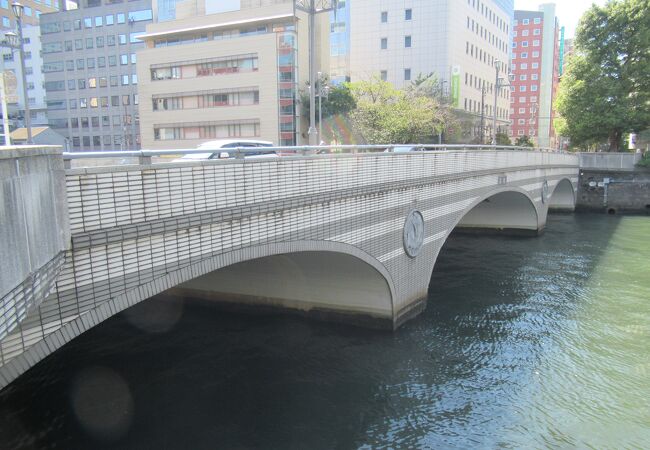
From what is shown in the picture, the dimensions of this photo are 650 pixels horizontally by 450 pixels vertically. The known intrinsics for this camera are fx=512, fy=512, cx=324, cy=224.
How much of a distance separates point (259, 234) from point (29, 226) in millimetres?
3991

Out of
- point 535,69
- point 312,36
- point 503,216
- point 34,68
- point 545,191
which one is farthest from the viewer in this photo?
point 535,69

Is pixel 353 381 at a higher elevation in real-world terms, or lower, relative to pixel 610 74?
lower

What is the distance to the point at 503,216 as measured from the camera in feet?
87.9

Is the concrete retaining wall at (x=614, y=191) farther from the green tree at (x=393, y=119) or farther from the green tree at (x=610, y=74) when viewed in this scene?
the green tree at (x=393, y=119)

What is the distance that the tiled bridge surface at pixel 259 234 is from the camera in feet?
16.4

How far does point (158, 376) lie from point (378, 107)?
86.9ft

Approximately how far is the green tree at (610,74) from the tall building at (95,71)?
4853cm

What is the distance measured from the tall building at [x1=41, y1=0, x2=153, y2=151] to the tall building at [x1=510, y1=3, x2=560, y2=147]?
205 feet

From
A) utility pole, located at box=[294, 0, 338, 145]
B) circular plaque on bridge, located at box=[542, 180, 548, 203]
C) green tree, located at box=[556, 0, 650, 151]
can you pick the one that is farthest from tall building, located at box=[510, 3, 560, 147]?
utility pole, located at box=[294, 0, 338, 145]

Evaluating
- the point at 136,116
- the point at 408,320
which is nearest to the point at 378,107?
the point at 408,320

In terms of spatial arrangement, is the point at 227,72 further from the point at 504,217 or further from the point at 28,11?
the point at 28,11

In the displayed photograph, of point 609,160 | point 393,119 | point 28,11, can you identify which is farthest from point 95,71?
point 609,160

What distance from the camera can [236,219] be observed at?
23.0 feet

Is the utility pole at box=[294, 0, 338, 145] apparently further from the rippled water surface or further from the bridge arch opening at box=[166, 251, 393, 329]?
the rippled water surface
